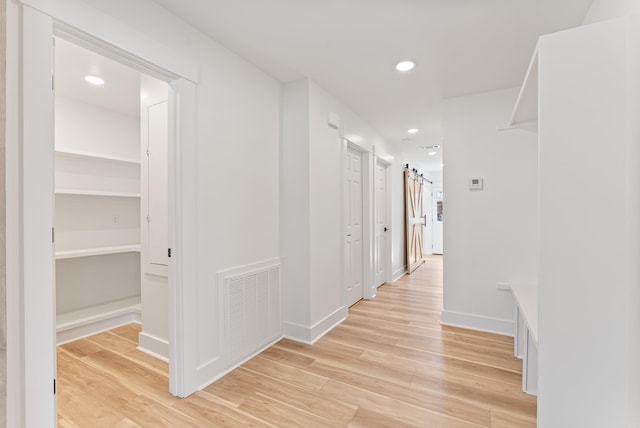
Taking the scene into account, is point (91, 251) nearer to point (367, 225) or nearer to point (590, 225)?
point (367, 225)

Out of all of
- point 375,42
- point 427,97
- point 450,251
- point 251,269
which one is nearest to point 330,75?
point 375,42

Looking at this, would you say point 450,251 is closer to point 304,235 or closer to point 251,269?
point 304,235

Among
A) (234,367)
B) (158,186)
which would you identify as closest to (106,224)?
(158,186)

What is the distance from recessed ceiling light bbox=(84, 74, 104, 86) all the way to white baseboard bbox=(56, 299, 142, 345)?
226 cm

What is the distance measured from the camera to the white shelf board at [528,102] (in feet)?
4.65

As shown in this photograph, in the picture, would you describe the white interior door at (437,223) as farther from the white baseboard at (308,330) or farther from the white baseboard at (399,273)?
the white baseboard at (308,330)

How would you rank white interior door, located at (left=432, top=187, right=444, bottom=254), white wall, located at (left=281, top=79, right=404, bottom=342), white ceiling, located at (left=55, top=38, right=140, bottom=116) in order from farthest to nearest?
1. white interior door, located at (left=432, top=187, right=444, bottom=254)
2. white wall, located at (left=281, top=79, right=404, bottom=342)
3. white ceiling, located at (left=55, top=38, right=140, bottom=116)

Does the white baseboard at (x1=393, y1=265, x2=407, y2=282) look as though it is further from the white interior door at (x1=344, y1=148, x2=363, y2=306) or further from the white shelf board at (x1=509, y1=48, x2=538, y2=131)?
the white shelf board at (x1=509, y1=48, x2=538, y2=131)

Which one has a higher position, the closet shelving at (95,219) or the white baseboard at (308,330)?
the closet shelving at (95,219)

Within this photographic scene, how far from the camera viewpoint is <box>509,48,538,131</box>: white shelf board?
142cm

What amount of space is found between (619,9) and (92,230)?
450 centimetres

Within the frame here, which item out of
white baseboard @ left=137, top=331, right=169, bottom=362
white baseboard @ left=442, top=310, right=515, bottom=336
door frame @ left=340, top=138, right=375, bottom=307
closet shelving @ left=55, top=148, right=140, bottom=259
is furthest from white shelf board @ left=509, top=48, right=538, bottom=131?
closet shelving @ left=55, top=148, right=140, bottom=259

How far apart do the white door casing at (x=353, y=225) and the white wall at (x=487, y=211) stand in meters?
1.13

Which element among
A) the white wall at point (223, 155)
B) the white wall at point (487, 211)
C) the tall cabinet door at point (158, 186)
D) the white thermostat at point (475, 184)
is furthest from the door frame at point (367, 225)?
the tall cabinet door at point (158, 186)
